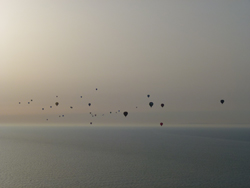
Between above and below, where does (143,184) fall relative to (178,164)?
above

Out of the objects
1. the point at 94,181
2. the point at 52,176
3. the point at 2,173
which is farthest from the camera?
the point at 2,173

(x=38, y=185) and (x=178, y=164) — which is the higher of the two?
(x=38, y=185)

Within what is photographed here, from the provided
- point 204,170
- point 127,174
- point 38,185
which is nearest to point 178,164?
point 204,170

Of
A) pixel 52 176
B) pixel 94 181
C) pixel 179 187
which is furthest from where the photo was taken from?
pixel 52 176

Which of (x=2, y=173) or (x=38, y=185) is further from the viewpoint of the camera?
(x=2, y=173)

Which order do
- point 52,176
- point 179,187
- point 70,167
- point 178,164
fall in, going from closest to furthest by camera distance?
point 179,187, point 52,176, point 70,167, point 178,164

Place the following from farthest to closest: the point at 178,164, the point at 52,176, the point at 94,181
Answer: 1. the point at 178,164
2. the point at 52,176
3. the point at 94,181

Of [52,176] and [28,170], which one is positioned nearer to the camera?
[52,176]

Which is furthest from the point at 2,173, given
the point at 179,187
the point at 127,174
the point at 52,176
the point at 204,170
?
the point at 204,170

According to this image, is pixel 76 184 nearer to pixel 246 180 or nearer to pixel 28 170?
pixel 28 170

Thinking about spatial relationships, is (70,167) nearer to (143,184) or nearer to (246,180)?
(143,184)
